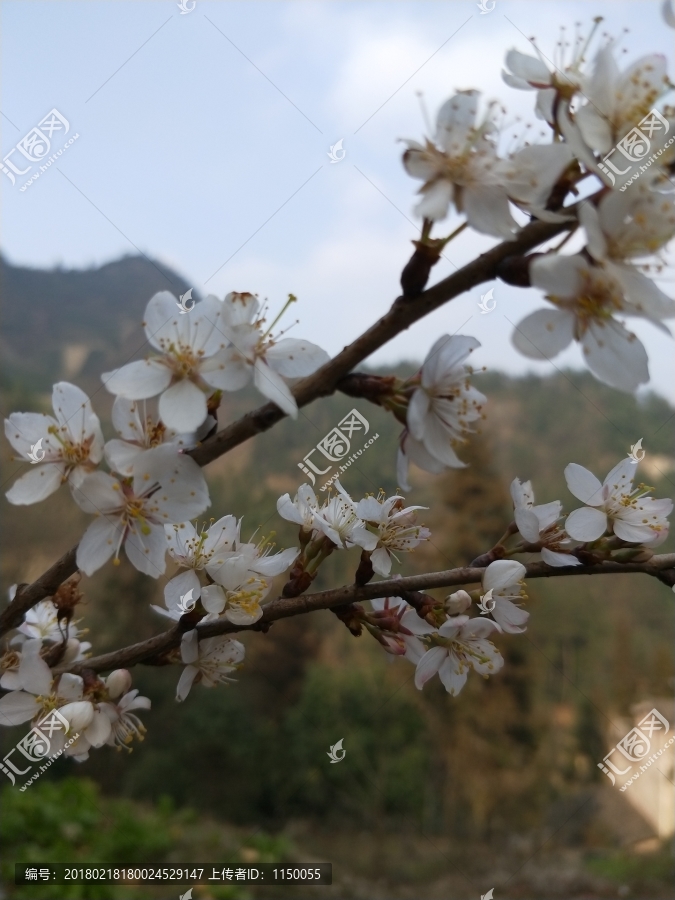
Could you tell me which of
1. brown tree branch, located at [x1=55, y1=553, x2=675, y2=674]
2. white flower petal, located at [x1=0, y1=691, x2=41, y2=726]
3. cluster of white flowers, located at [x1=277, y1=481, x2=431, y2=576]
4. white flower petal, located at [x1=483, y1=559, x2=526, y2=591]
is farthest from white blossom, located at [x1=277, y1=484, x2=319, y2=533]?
white flower petal, located at [x1=0, y1=691, x2=41, y2=726]

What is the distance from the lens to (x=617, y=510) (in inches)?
31.7

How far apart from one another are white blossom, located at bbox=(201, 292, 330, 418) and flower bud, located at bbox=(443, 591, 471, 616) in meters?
0.29

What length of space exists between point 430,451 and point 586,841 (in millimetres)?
7825

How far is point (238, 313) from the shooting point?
56 cm

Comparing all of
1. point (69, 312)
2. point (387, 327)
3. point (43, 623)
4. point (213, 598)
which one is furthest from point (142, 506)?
point (69, 312)

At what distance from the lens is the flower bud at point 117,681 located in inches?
30.7

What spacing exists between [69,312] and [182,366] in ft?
24.1

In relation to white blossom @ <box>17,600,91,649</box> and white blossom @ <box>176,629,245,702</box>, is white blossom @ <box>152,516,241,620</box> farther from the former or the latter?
white blossom @ <box>17,600,91,649</box>

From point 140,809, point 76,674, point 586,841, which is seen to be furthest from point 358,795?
point 76,674

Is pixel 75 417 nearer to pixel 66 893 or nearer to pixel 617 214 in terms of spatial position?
pixel 617 214

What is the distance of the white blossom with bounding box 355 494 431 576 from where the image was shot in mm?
752

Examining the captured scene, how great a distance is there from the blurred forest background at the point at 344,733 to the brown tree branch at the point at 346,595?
4.41m

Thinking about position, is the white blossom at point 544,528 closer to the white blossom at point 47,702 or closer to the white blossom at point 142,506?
the white blossom at point 142,506

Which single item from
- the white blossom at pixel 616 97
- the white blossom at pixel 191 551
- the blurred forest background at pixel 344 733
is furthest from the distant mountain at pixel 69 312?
the white blossom at pixel 616 97
